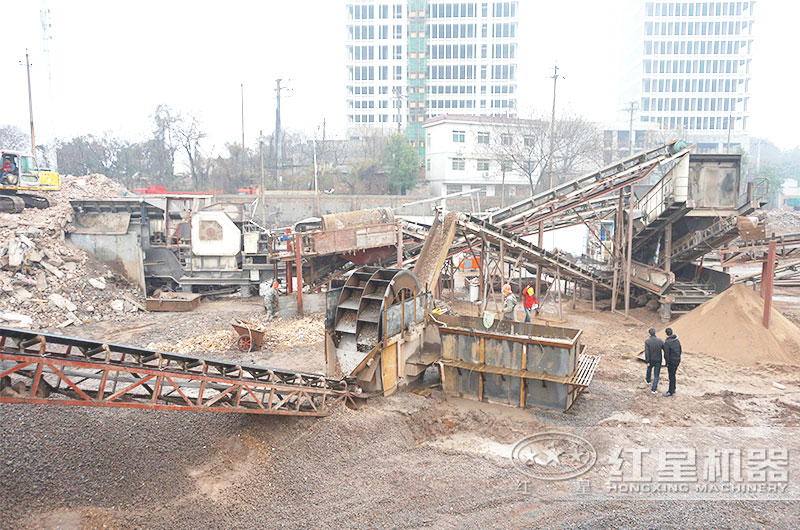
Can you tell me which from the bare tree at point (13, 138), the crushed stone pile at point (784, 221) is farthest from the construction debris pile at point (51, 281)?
the crushed stone pile at point (784, 221)

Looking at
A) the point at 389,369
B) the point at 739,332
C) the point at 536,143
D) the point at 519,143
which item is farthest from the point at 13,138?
the point at 739,332

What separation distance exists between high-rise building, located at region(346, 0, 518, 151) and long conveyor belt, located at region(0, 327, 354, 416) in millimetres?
56942

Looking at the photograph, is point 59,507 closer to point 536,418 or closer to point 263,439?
point 263,439

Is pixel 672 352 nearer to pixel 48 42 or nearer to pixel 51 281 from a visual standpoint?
pixel 51 281

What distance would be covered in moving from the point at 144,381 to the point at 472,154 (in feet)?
129

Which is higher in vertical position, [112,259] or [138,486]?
[112,259]

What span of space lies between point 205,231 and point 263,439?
1416cm

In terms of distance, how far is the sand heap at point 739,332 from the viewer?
494 inches

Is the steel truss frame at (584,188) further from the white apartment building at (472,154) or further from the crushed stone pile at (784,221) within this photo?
the crushed stone pile at (784,221)

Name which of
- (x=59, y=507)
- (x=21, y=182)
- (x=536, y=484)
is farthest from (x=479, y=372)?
(x=21, y=182)

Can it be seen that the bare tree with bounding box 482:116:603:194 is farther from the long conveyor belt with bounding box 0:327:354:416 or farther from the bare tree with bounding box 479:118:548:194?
the long conveyor belt with bounding box 0:327:354:416

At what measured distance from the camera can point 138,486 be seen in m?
7.07

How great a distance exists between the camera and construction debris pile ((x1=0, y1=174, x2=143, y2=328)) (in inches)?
645

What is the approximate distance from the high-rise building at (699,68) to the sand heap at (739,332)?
199 ft
